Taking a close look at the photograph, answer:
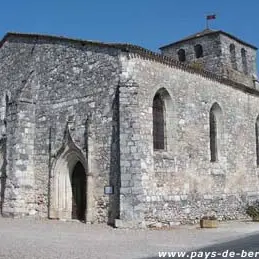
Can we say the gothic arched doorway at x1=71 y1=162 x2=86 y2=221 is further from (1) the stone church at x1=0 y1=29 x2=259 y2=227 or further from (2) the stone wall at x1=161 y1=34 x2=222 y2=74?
(2) the stone wall at x1=161 y1=34 x2=222 y2=74

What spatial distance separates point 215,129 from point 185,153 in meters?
2.96

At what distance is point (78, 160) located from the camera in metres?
17.5

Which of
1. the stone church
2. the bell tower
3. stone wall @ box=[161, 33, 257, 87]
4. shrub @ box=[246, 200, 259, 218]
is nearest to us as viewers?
the stone church

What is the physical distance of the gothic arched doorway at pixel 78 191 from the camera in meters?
17.8

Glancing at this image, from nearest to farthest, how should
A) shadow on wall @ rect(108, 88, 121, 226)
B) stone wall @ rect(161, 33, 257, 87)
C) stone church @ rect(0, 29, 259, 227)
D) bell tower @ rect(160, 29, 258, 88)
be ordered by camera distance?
shadow on wall @ rect(108, 88, 121, 226) → stone church @ rect(0, 29, 259, 227) → stone wall @ rect(161, 33, 257, 87) → bell tower @ rect(160, 29, 258, 88)

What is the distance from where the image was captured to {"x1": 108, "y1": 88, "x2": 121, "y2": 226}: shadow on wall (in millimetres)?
15492

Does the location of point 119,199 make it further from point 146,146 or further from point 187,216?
point 187,216

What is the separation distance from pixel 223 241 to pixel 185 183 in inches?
195

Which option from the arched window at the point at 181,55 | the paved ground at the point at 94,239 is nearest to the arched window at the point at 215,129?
the paved ground at the point at 94,239

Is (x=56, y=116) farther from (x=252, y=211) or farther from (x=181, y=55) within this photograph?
(x=181, y=55)

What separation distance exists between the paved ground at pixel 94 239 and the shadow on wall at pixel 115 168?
0.58m

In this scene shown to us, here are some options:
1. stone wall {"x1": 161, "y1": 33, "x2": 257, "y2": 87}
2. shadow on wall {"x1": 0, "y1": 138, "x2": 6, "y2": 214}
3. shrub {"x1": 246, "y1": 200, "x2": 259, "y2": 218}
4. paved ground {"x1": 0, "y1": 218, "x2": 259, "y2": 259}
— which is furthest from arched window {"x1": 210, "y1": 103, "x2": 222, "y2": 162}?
shadow on wall {"x1": 0, "y1": 138, "x2": 6, "y2": 214}

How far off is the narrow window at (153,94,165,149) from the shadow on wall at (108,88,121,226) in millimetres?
1685

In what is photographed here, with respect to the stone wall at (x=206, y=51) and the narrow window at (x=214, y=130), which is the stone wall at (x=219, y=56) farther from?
the narrow window at (x=214, y=130)
